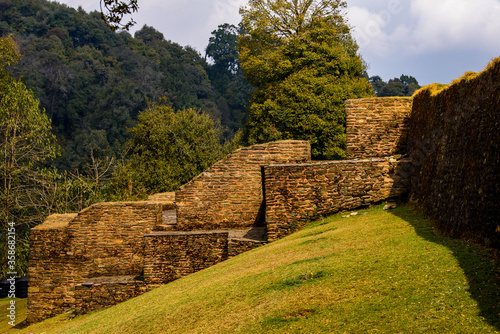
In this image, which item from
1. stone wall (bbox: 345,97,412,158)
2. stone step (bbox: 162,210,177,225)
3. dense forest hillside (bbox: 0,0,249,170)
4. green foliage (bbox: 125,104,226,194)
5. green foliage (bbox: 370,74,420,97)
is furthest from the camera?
green foliage (bbox: 370,74,420,97)

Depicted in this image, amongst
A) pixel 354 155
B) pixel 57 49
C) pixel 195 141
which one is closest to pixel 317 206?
pixel 354 155

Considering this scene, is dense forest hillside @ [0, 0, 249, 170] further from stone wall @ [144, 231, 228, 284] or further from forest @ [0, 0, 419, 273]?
stone wall @ [144, 231, 228, 284]

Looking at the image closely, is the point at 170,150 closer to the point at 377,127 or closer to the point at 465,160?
the point at 377,127

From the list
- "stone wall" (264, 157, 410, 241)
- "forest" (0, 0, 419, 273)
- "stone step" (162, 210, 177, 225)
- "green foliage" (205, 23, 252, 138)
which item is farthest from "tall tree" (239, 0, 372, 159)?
"green foliage" (205, 23, 252, 138)

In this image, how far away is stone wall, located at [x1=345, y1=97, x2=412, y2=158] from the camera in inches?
533

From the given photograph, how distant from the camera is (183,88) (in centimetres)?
7131

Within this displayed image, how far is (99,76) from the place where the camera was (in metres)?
67.6

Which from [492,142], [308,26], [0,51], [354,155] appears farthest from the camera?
[308,26]

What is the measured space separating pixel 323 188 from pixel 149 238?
4.45 meters

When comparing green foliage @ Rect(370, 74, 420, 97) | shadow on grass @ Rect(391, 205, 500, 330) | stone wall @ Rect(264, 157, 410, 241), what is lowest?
shadow on grass @ Rect(391, 205, 500, 330)

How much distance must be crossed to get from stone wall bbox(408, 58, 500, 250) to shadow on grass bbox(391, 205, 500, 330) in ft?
0.57

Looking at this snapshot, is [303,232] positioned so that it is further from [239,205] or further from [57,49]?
[57,49]

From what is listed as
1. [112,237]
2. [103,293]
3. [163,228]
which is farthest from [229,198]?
[103,293]

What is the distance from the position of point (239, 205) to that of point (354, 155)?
3.44 m
